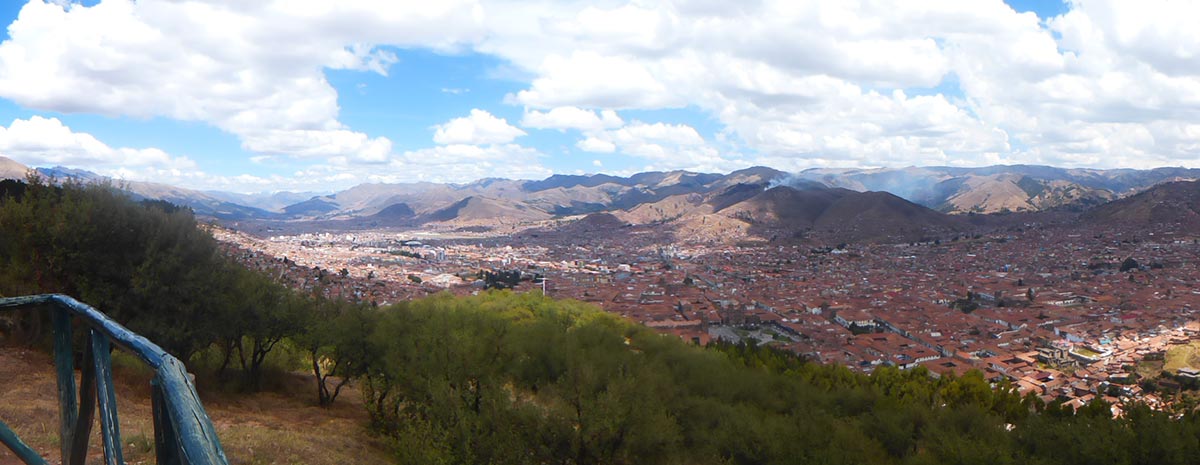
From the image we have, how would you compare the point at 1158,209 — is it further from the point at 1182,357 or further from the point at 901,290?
the point at 1182,357

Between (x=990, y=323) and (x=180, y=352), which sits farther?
(x=990, y=323)

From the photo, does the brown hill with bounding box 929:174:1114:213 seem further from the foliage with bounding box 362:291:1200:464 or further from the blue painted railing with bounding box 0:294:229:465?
the blue painted railing with bounding box 0:294:229:465

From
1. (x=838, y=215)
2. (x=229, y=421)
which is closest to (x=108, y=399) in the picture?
(x=229, y=421)

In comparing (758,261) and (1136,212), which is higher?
(1136,212)

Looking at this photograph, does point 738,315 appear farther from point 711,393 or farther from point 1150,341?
point 711,393

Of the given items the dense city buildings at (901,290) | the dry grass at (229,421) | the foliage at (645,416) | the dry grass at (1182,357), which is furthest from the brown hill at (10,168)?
the dry grass at (1182,357)

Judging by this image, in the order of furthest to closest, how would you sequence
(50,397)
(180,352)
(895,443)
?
(895,443) → (180,352) → (50,397)

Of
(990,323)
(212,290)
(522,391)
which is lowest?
(990,323)

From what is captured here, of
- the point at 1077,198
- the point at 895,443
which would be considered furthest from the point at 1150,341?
the point at 1077,198
